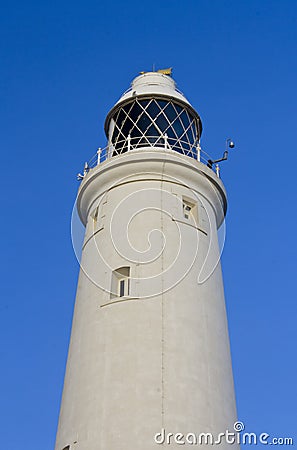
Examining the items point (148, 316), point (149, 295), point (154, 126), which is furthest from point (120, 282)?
point (154, 126)

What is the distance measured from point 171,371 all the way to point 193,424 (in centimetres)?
123

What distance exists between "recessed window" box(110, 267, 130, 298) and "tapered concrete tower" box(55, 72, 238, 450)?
3 centimetres

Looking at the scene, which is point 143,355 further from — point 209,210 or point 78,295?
point 209,210

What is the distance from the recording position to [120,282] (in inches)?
606

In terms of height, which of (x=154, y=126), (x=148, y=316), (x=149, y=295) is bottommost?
(x=148, y=316)

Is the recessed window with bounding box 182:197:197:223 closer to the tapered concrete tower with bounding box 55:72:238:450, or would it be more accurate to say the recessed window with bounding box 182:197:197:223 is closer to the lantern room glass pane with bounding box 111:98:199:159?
the tapered concrete tower with bounding box 55:72:238:450

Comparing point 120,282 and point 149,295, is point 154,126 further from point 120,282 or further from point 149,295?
point 149,295

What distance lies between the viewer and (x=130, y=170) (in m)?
17.2

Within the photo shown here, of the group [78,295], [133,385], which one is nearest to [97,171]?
[78,295]

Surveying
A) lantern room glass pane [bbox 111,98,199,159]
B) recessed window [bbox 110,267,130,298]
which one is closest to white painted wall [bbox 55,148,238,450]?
recessed window [bbox 110,267,130,298]

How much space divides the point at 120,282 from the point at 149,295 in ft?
3.53

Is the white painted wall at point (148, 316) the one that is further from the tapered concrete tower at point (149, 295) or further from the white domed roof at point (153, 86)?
the white domed roof at point (153, 86)

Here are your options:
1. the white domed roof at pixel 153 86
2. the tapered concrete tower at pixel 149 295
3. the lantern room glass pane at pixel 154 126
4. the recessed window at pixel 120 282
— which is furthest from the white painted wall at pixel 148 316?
the white domed roof at pixel 153 86

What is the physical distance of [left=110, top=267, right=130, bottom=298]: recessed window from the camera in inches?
595
